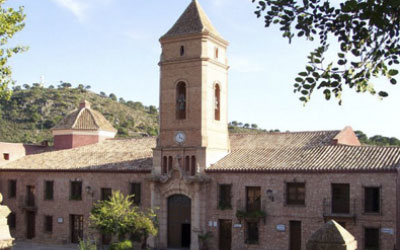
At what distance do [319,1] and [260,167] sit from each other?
910 inches

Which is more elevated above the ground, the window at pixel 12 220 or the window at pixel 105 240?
the window at pixel 12 220

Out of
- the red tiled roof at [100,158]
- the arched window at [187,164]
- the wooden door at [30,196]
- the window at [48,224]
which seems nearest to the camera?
the arched window at [187,164]

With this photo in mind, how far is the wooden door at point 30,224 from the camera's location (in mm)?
38344

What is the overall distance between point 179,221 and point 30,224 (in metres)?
12.3

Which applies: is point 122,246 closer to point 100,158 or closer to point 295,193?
point 295,193

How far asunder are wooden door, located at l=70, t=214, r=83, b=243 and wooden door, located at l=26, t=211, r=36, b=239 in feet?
11.6

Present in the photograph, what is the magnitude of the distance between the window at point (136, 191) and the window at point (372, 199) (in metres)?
13.6

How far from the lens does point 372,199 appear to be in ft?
87.7

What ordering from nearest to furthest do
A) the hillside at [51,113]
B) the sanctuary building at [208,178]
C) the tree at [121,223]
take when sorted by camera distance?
the sanctuary building at [208,178] → the tree at [121,223] → the hillside at [51,113]

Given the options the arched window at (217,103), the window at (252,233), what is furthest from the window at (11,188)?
the window at (252,233)

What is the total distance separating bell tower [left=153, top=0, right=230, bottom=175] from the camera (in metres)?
31.9

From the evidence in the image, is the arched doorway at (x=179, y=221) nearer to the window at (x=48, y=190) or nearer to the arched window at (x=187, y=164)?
the arched window at (x=187, y=164)

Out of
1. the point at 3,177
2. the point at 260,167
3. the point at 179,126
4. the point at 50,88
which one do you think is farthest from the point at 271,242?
the point at 50,88

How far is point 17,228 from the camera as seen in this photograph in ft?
126
